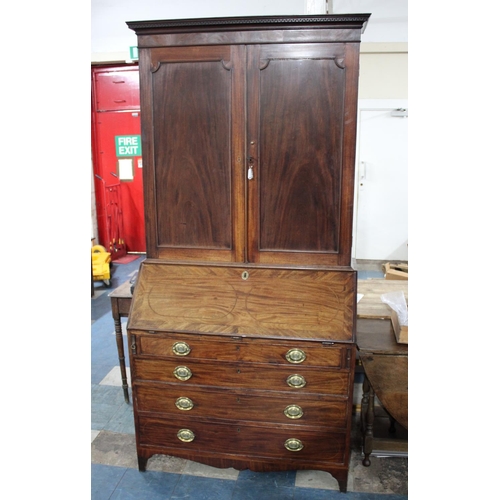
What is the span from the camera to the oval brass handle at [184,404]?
7.82 ft

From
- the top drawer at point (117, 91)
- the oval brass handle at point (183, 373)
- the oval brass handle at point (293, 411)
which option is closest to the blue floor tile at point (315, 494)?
the oval brass handle at point (293, 411)

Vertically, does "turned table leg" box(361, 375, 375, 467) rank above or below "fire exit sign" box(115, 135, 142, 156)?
below

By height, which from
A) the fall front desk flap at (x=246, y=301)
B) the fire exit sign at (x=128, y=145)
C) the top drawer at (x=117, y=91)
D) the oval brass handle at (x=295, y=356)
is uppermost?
the top drawer at (x=117, y=91)

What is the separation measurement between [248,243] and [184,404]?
91 centimetres

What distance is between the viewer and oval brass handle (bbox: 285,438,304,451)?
2326mm

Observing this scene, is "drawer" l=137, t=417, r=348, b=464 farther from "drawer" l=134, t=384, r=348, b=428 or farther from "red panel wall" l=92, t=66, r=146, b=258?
"red panel wall" l=92, t=66, r=146, b=258

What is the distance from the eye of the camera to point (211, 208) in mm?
2406

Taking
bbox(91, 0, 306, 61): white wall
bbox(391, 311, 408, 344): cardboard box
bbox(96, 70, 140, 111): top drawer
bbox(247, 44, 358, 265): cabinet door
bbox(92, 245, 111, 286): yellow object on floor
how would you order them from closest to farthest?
bbox(247, 44, 358, 265): cabinet door → bbox(391, 311, 408, 344): cardboard box → bbox(92, 245, 111, 286): yellow object on floor → bbox(91, 0, 306, 61): white wall → bbox(96, 70, 140, 111): top drawer

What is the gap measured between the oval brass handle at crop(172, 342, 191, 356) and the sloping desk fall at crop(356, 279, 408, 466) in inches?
35.7

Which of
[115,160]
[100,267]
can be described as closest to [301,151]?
[100,267]

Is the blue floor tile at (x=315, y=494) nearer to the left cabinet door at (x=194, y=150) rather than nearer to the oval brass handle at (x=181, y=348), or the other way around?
the oval brass handle at (x=181, y=348)

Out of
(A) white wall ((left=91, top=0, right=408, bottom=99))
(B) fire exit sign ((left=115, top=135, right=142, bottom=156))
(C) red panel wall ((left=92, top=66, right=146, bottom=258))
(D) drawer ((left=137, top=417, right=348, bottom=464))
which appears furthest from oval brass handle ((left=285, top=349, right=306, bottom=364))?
(B) fire exit sign ((left=115, top=135, right=142, bottom=156))

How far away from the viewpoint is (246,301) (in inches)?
92.0
